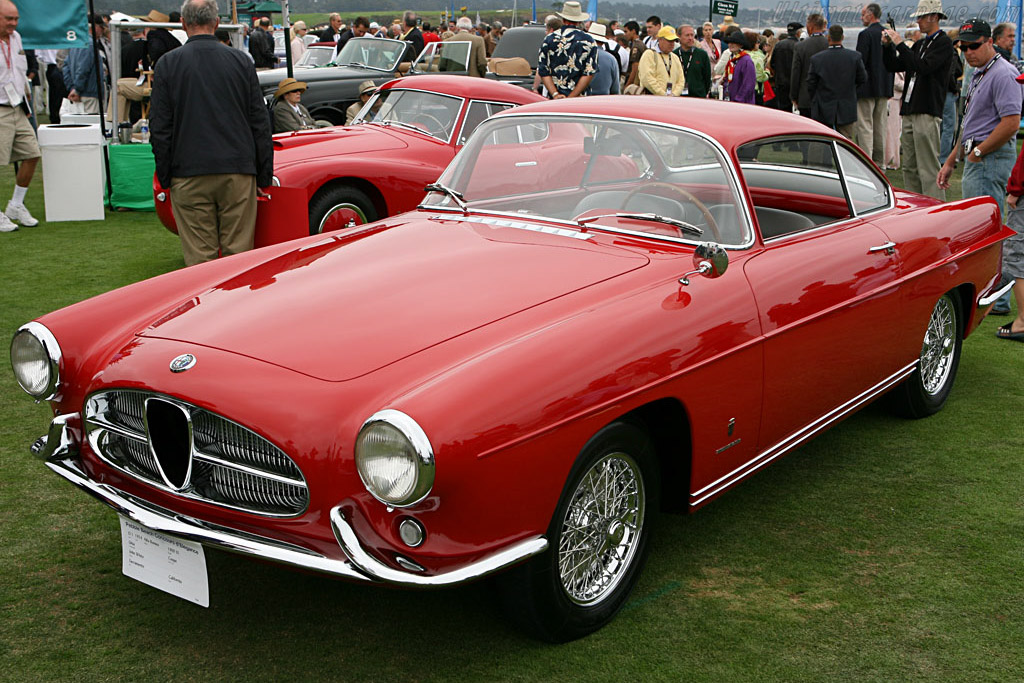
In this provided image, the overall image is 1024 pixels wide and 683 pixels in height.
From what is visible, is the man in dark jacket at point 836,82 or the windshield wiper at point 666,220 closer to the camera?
the windshield wiper at point 666,220

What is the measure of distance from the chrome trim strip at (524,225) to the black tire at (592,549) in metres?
0.98

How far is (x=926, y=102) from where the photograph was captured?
9898 mm

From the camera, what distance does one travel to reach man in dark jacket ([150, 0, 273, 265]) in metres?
6.08

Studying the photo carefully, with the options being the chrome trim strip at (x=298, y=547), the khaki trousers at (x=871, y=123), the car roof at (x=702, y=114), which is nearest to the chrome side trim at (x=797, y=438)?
the chrome trim strip at (x=298, y=547)

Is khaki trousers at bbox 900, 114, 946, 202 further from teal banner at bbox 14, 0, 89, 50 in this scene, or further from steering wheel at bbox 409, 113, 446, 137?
teal banner at bbox 14, 0, 89, 50

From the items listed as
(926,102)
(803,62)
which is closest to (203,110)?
(926,102)

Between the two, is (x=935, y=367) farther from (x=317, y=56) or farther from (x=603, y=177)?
(x=317, y=56)

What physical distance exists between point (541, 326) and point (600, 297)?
0.32m

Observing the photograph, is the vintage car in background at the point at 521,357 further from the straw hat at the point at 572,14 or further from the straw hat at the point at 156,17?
the straw hat at the point at 156,17

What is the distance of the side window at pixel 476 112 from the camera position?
8406 mm

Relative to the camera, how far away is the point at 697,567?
3.58 meters

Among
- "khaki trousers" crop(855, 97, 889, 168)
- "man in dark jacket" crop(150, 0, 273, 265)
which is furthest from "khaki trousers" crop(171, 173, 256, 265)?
"khaki trousers" crop(855, 97, 889, 168)

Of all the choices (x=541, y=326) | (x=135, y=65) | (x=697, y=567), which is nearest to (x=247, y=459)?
(x=541, y=326)

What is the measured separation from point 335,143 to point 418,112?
0.87 metres
